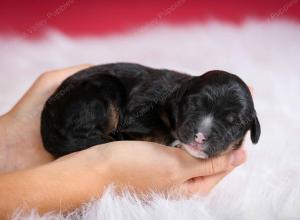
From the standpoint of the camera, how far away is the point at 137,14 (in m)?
5.80

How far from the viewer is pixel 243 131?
3357 millimetres

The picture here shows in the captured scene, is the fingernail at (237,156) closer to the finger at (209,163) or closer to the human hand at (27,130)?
the finger at (209,163)

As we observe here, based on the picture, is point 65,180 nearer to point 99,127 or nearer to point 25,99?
point 99,127

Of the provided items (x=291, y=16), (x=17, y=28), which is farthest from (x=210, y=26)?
(x=17, y=28)

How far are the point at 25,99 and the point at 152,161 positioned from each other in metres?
1.52

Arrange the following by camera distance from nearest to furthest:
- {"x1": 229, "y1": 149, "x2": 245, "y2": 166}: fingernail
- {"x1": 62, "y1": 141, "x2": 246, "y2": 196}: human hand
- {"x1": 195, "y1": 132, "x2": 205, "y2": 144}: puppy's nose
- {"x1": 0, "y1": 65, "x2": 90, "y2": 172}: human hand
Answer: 1. {"x1": 195, "y1": 132, "x2": 205, "y2": 144}: puppy's nose
2. {"x1": 62, "y1": 141, "x2": 246, "y2": 196}: human hand
3. {"x1": 229, "y1": 149, "x2": 245, "y2": 166}: fingernail
4. {"x1": 0, "y1": 65, "x2": 90, "y2": 172}: human hand

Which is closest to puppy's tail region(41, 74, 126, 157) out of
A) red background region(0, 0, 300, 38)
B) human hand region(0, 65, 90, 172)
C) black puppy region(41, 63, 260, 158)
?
black puppy region(41, 63, 260, 158)

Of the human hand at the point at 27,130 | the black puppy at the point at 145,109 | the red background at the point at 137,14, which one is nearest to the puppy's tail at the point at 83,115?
the black puppy at the point at 145,109

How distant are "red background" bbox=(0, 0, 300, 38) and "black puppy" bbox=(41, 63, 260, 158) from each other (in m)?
1.85

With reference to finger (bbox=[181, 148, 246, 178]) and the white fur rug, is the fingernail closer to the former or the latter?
finger (bbox=[181, 148, 246, 178])

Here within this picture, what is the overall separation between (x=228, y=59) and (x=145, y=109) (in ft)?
6.75

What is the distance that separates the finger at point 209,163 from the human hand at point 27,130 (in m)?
1.12

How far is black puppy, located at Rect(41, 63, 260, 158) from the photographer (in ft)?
10.6

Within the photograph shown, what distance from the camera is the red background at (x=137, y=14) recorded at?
571cm
